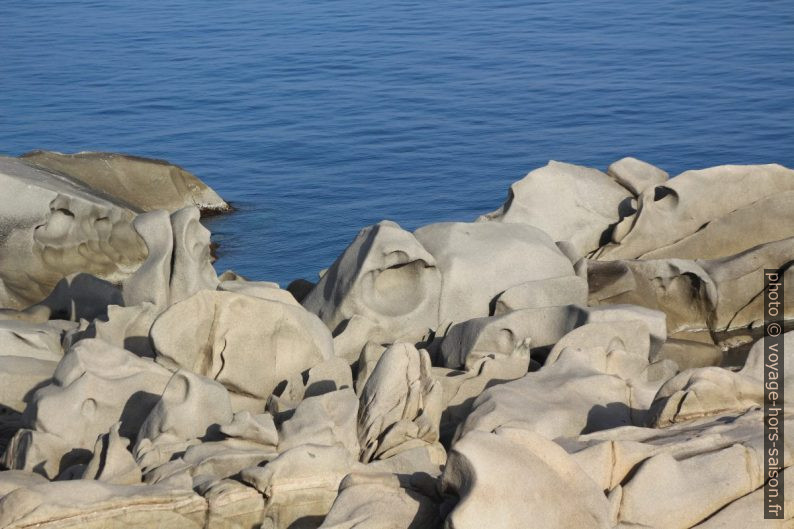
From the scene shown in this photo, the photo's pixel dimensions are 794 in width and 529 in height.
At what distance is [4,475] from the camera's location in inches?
A: 237

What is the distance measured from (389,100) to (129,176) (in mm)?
7644

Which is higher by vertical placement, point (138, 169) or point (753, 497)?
point (753, 497)

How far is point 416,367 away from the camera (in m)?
6.76

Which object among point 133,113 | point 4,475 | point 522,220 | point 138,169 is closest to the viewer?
point 4,475

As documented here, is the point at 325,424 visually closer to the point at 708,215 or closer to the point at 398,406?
the point at 398,406

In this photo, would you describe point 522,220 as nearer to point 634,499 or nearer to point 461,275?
point 461,275

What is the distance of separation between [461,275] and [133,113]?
549 inches

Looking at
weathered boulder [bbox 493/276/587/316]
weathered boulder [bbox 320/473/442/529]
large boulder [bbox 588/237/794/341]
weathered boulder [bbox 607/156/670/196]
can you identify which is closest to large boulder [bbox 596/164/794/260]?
weathered boulder [bbox 607/156/670/196]

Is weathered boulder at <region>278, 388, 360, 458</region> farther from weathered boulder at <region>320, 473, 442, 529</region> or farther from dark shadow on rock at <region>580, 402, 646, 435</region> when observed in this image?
dark shadow on rock at <region>580, 402, 646, 435</region>

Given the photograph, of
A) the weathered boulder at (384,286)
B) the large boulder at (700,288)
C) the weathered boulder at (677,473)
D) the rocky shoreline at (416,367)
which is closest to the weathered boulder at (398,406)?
the rocky shoreline at (416,367)

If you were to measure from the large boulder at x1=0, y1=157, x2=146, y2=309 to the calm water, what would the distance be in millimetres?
2058

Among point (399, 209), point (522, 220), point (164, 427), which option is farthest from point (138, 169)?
point (164, 427)

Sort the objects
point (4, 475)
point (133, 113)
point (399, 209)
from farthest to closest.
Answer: point (133, 113), point (399, 209), point (4, 475)

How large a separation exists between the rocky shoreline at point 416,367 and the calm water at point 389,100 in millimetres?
4331
